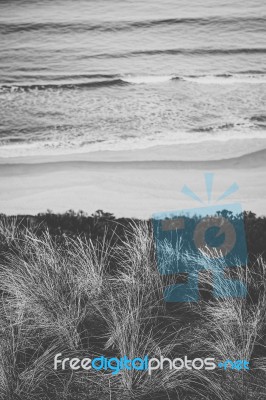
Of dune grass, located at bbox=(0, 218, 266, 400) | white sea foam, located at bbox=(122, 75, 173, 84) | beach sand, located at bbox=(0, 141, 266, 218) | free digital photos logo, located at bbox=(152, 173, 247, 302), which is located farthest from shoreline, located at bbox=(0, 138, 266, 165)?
dune grass, located at bbox=(0, 218, 266, 400)

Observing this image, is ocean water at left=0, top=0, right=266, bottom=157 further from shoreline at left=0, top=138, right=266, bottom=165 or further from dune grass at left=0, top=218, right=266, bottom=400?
dune grass at left=0, top=218, right=266, bottom=400

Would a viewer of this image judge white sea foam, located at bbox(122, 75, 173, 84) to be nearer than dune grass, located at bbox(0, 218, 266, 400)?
No

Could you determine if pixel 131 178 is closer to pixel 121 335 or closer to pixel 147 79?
pixel 147 79

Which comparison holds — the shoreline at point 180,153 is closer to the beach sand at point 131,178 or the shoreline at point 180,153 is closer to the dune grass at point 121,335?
the beach sand at point 131,178

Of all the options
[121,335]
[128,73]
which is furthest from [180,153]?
[121,335]

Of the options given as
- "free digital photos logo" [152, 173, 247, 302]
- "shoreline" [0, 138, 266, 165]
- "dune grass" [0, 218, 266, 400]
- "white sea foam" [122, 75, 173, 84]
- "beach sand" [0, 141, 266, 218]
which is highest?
"white sea foam" [122, 75, 173, 84]

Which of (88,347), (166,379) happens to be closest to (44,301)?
(88,347)
